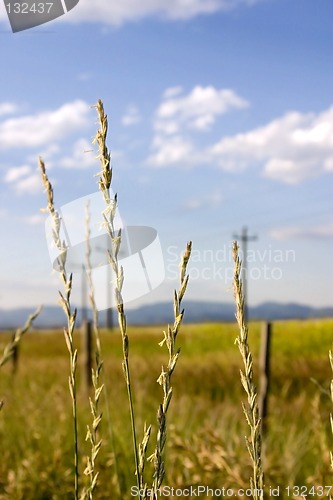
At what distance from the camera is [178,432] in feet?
14.9

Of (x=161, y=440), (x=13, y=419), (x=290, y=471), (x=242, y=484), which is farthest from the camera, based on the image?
(x=13, y=419)

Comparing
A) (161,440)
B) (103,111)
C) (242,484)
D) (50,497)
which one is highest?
(103,111)

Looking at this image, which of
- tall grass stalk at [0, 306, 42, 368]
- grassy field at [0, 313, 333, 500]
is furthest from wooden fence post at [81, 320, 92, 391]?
tall grass stalk at [0, 306, 42, 368]

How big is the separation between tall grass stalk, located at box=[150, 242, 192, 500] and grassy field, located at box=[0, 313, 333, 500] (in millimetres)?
1006

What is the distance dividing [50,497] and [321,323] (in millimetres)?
15347

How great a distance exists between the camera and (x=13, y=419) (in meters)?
5.97

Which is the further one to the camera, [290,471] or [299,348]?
[299,348]

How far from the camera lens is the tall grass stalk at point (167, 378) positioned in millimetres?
1134

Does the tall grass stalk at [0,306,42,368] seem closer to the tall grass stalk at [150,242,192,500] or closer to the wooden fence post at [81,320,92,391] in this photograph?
the tall grass stalk at [150,242,192,500]

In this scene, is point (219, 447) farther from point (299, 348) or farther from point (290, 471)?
point (299, 348)

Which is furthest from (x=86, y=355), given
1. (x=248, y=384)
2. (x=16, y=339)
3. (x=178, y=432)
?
(x=248, y=384)

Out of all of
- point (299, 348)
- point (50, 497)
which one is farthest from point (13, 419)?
point (299, 348)

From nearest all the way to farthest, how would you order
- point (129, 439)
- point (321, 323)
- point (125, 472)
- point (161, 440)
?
point (161, 440), point (125, 472), point (129, 439), point (321, 323)

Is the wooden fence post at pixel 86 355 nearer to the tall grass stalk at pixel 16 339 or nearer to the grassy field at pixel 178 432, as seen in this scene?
the grassy field at pixel 178 432
